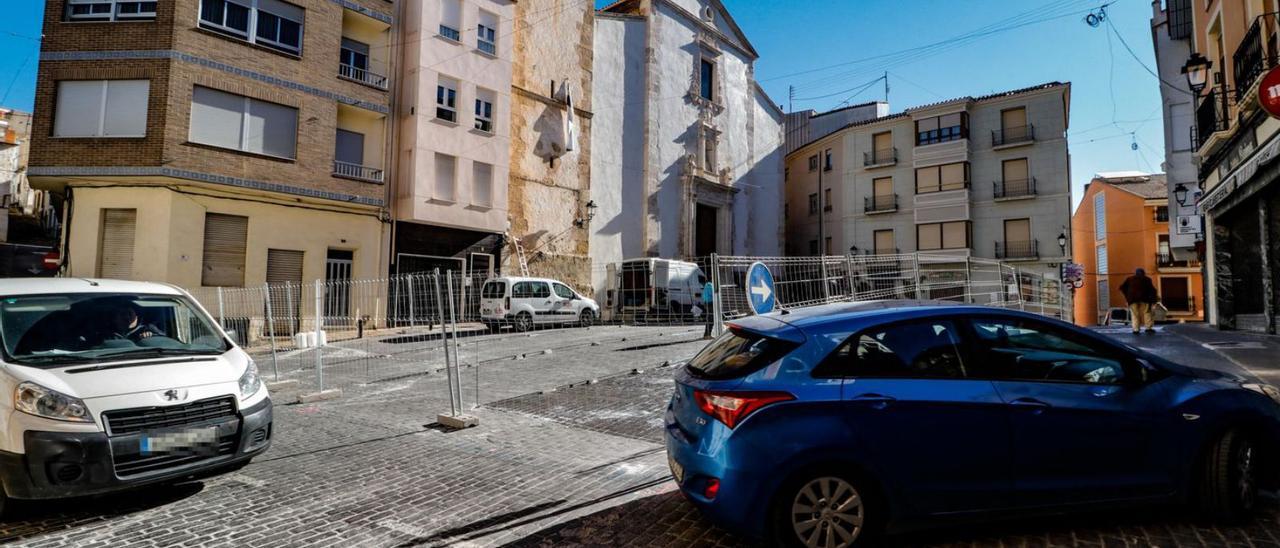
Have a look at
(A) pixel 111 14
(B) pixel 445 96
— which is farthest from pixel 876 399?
(A) pixel 111 14

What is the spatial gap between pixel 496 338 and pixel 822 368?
1340 cm

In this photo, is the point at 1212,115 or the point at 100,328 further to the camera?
the point at 1212,115

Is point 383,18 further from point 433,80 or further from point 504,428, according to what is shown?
point 504,428

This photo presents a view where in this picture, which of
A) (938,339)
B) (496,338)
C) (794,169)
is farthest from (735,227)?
(938,339)

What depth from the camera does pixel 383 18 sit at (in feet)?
65.8

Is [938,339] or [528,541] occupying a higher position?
[938,339]

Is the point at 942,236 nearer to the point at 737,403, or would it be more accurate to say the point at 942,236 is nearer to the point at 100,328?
the point at 737,403

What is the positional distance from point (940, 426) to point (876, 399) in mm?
376

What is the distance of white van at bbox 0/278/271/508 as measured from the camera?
3.82 meters

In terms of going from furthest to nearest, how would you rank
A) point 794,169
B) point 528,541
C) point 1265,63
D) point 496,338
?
1. point 794,169
2. point 496,338
3. point 1265,63
4. point 528,541

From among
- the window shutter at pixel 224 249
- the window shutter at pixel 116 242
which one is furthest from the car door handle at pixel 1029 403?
the window shutter at pixel 116 242

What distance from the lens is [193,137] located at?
16.3m

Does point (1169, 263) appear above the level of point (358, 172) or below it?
below

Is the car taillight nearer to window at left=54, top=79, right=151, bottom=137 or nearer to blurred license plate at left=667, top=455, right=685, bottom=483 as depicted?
blurred license plate at left=667, top=455, right=685, bottom=483
